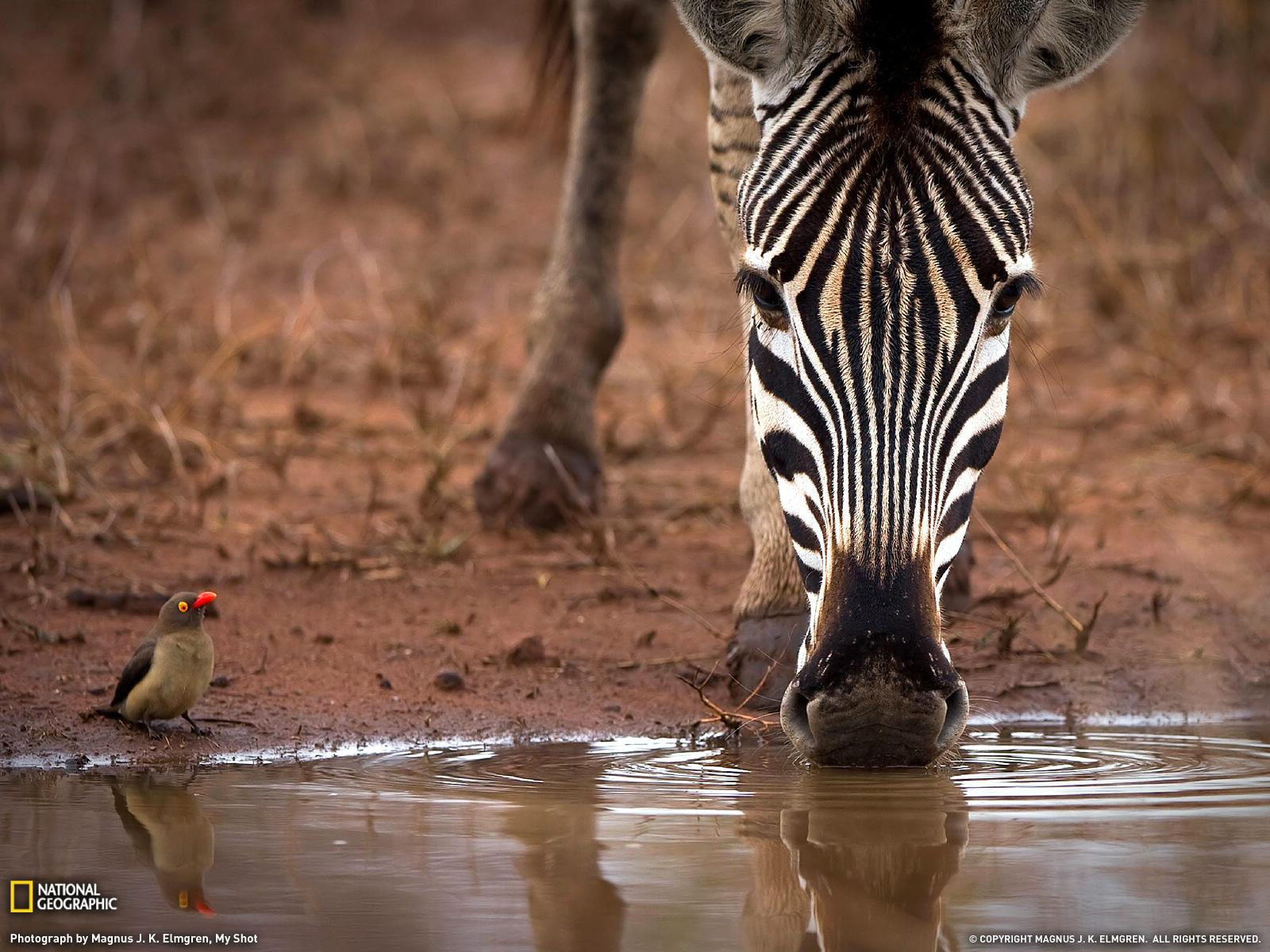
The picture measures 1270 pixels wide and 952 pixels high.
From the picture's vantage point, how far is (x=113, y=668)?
435cm

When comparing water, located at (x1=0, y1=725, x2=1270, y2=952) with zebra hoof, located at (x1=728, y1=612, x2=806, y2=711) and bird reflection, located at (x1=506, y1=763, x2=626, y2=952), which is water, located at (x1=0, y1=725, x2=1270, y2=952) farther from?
zebra hoof, located at (x1=728, y1=612, x2=806, y2=711)

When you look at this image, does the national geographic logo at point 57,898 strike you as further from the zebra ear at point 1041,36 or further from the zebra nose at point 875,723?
the zebra ear at point 1041,36

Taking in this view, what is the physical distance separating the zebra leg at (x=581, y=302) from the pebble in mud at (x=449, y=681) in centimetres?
135

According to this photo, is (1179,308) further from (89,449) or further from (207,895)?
(207,895)

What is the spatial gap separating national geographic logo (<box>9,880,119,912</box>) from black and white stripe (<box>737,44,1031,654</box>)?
1.40m

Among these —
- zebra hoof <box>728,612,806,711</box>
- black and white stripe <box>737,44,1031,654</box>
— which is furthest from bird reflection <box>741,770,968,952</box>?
zebra hoof <box>728,612,806,711</box>

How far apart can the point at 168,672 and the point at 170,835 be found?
28.9 inches

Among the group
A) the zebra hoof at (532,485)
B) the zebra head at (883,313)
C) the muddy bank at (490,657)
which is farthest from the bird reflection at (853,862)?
the zebra hoof at (532,485)

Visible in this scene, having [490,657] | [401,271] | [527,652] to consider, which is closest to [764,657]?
[527,652]

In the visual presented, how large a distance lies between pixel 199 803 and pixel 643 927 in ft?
3.96

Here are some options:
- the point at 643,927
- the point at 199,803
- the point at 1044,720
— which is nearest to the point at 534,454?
the point at 1044,720

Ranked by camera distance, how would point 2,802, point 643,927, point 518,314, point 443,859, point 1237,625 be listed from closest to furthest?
point 643,927, point 443,859, point 2,802, point 1237,625, point 518,314

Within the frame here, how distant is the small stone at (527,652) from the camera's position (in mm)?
4523

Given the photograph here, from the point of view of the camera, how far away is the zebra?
10.3 feet
